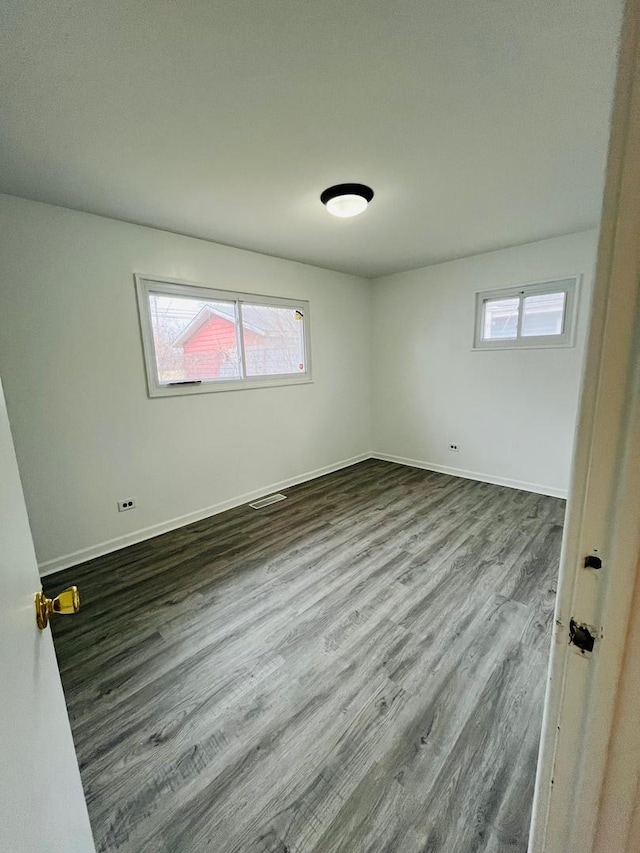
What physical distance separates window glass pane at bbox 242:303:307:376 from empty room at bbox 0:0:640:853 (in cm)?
3

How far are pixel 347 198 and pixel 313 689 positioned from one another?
2641 mm

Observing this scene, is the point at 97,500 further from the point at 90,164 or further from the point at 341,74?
the point at 341,74

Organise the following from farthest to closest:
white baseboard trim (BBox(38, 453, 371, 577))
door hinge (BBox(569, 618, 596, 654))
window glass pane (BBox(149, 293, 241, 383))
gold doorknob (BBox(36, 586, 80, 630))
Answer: window glass pane (BBox(149, 293, 241, 383)) → white baseboard trim (BBox(38, 453, 371, 577)) → gold doorknob (BBox(36, 586, 80, 630)) → door hinge (BBox(569, 618, 596, 654))

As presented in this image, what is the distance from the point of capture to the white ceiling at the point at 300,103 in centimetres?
109

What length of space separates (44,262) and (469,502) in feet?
12.8

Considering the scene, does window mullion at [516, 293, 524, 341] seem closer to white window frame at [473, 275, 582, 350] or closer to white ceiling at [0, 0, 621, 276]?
white window frame at [473, 275, 582, 350]

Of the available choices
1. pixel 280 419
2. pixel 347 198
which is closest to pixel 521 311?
A: pixel 347 198

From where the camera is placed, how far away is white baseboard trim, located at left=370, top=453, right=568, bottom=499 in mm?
3432

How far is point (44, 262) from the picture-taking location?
221 cm

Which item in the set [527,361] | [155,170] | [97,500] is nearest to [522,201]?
[527,361]

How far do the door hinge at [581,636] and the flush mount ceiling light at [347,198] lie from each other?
2.33 m

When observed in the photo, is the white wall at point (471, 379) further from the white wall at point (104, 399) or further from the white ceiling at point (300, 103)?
the white wall at point (104, 399)

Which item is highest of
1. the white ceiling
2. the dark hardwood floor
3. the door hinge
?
the white ceiling

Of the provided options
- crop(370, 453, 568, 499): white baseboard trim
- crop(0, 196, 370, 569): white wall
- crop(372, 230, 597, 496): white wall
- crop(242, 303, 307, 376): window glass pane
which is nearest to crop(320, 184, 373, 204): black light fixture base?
crop(0, 196, 370, 569): white wall
